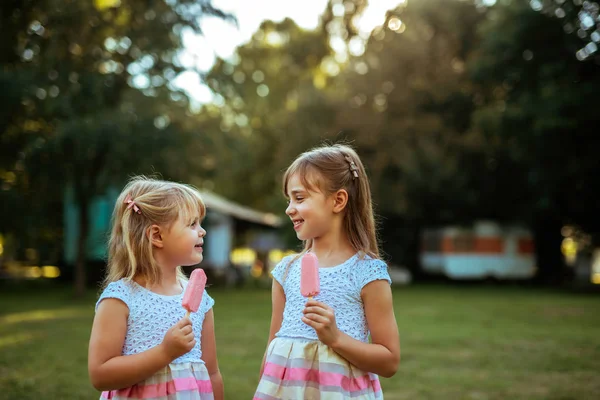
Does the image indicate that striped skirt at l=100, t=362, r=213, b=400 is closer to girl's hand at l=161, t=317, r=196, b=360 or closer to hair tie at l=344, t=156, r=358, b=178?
girl's hand at l=161, t=317, r=196, b=360

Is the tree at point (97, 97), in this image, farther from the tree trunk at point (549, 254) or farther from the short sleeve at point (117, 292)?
the tree trunk at point (549, 254)

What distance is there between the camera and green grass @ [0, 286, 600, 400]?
7.40m

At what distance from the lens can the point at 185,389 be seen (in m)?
2.98

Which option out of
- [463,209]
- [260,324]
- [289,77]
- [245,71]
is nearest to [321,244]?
[260,324]

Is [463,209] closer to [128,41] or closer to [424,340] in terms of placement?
[128,41]

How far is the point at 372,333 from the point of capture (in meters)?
3.08

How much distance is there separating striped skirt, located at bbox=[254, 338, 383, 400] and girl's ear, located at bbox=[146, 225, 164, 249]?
0.72 metres

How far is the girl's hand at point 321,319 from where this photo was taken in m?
2.87

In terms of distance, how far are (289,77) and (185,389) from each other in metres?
31.7

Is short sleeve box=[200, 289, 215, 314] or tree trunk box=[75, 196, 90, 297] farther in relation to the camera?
tree trunk box=[75, 196, 90, 297]

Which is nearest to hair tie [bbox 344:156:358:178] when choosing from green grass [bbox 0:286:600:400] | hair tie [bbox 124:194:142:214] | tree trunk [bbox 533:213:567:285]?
hair tie [bbox 124:194:142:214]

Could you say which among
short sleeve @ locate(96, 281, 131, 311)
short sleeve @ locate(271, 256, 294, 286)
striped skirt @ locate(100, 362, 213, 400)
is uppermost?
short sleeve @ locate(271, 256, 294, 286)

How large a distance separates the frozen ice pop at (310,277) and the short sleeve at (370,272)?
282mm

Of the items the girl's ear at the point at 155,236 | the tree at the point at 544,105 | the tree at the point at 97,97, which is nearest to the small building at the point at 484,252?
the tree at the point at 544,105
